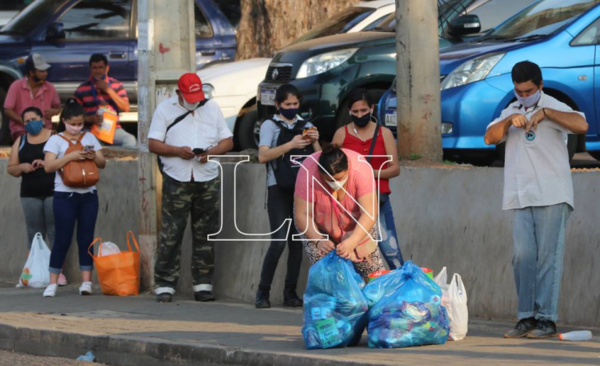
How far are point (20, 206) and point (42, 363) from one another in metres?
5.25

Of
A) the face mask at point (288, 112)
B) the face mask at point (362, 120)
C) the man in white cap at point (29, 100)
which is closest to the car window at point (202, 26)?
the man in white cap at point (29, 100)

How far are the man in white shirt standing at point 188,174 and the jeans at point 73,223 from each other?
971 mm

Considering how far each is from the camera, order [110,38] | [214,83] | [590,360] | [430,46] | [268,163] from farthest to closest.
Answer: [110,38] < [214,83] < [430,46] < [268,163] < [590,360]

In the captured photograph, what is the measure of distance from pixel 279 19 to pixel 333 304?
39.2 feet

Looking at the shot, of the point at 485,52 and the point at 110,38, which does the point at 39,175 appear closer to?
the point at 485,52

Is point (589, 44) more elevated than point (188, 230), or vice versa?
point (589, 44)

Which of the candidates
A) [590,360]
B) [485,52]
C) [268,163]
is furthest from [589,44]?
[590,360]

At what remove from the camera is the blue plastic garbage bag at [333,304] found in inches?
307

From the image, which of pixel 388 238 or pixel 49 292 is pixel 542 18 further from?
pixel 49 292

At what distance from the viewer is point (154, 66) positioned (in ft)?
37.3

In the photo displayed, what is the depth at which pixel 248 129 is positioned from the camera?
49.2ft

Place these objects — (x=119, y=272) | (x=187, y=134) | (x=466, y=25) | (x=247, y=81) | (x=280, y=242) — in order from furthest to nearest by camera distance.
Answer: (x=247, y=81) < (x=466, y=25) < (x=119, y=272) < (x=187, y=134) < (x=280, y=242)

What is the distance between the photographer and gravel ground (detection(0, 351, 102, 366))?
8.78m

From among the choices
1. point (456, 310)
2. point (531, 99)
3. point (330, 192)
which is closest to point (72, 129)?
point (330, 192)
